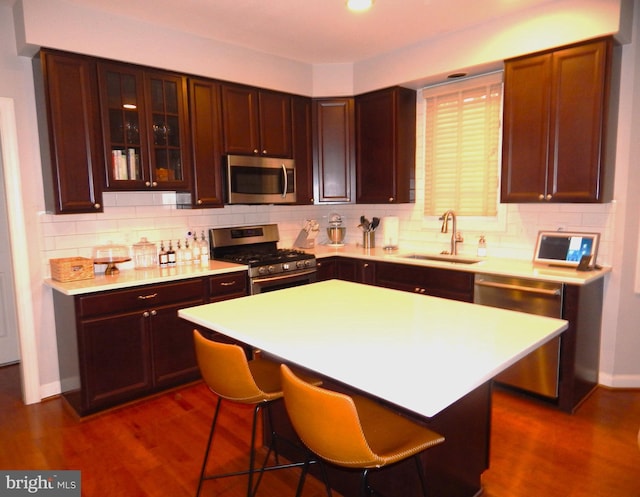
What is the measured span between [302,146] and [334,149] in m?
0.33

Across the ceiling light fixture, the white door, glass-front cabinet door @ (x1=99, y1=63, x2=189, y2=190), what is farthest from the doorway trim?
the ceiling light fixture

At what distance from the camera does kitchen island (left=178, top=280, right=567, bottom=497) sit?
4.14ft

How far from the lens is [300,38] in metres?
3.60

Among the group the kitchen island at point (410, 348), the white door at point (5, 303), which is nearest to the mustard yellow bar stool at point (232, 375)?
the kitchen island at point (410, 348)

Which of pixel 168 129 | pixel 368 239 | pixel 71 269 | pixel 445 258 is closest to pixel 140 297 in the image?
pixel 71 269

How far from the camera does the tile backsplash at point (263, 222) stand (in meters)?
3.18

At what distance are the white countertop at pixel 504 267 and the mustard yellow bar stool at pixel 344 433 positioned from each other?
180 centimetres

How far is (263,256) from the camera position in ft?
12.7

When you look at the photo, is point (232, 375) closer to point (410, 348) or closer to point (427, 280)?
point (410, 348)

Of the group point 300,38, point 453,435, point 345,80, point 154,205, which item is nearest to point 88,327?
point 154,205

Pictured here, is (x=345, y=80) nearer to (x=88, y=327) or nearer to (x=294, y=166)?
(x=294, y=166)

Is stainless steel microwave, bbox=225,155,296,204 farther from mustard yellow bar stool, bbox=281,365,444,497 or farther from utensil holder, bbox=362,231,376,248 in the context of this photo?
mustard yellow bar stool, bbox=281,365,444,497

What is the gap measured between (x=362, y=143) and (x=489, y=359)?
324 cm

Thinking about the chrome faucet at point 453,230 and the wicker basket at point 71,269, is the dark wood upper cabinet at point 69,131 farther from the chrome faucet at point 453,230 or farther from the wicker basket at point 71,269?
the chrome faucet at point 453,230
